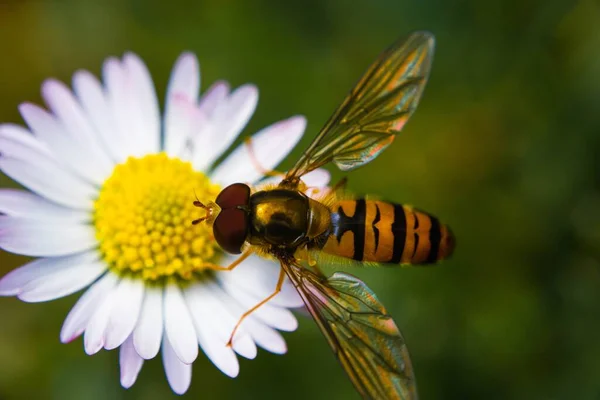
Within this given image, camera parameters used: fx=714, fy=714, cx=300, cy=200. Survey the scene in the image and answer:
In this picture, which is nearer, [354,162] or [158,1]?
[354,162]

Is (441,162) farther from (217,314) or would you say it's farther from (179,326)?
(179,326)

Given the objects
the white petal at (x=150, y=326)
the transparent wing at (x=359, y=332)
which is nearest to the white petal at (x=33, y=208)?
the white petal at (x=150, y=326)

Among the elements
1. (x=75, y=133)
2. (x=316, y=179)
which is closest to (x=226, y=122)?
(x=316, y=179)

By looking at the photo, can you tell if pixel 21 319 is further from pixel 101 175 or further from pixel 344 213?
pixel 344 213

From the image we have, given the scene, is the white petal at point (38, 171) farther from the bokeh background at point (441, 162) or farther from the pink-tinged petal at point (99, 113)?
the bokeh background at point (441, 162)

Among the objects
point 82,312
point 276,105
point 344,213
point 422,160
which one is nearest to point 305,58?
point 276,105

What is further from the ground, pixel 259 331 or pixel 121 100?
pixel 121 100
